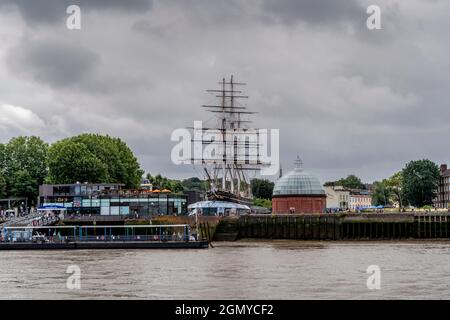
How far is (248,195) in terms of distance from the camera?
626 ft

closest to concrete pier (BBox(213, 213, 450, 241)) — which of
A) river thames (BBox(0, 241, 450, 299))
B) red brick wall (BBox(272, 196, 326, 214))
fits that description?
red brick wall (BBox(272, 196, 326, 214))

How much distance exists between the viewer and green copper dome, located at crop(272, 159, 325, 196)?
143875mm

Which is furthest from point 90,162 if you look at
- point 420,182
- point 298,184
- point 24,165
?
point 420,182

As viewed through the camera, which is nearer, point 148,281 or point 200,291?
point 200,291

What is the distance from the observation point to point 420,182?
18988 cm

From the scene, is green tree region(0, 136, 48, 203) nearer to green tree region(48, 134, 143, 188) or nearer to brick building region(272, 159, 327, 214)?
green tree region(48, 134, 143, 188)

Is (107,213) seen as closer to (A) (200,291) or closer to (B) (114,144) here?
(B) (114,144)

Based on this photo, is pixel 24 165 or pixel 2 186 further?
pixel 24 165

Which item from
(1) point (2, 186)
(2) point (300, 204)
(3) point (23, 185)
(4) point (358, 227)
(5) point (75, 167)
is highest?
(5) point (75, 167)

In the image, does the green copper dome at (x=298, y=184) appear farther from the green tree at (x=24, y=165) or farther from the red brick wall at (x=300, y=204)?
the green tree at (x=24, y=165)

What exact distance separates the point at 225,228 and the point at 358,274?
66.5 m

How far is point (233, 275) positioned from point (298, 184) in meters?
87.7

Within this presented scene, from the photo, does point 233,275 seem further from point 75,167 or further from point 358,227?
point 75,167
